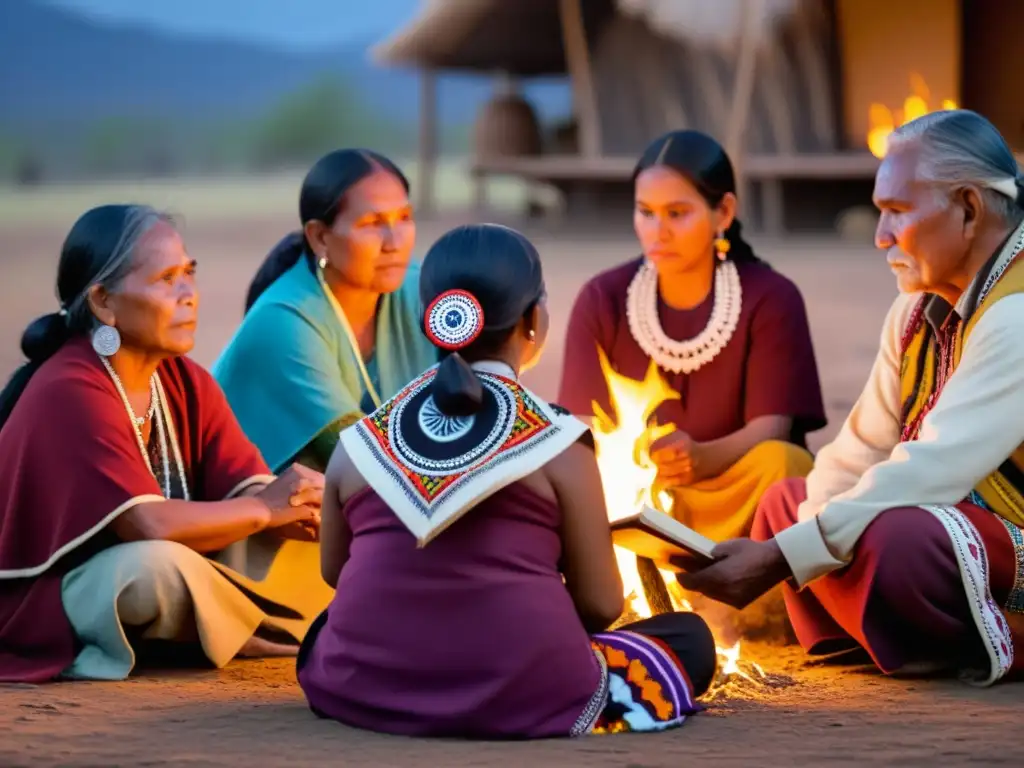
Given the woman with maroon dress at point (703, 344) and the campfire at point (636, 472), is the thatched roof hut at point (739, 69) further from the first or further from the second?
the campfire at point (636, 472)

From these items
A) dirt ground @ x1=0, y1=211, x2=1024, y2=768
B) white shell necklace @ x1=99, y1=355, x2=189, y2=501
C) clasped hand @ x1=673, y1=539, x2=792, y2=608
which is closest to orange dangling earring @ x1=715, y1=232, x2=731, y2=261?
dirt ground @ x1=0, y1=211, x2=1024, y2=768

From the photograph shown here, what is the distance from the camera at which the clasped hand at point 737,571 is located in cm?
423

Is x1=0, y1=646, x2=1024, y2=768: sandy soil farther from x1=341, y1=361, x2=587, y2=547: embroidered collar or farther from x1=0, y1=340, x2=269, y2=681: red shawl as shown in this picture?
x1=341, y1=361, x2=587, y2=547: embroidered collar

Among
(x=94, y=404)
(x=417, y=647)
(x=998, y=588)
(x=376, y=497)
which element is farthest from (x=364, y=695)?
(x=998, y=588)

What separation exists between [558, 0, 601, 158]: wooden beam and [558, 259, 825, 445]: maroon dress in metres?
12.3

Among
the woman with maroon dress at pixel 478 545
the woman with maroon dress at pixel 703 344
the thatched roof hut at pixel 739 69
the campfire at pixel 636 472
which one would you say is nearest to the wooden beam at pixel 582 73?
the thatched roof hut at pixel 739 69

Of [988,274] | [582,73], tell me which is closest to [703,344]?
[988,274]

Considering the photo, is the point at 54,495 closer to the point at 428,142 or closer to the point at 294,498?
the point at 294,498

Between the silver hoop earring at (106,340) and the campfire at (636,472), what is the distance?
1.42 m

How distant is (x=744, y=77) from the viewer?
53.4 ft

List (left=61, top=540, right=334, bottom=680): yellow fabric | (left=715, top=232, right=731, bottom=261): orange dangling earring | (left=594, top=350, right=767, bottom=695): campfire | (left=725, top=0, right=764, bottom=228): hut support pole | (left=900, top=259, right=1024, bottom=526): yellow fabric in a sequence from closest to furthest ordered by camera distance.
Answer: (left=900, top=259, right=1024, bottom=526): yellow fabric < (left=61, top=540, right=334, bottom=680): yellow fabric < (left=594, top=350, right=767, bottom=695): campfire < (left=715, top=232, right=731, bottom=261): orange dangling earring < (left=725, top=0, right=764, bottom=228): hut support pole

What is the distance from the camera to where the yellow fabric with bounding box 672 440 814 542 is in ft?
17.9

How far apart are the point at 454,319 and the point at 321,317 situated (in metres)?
2.02

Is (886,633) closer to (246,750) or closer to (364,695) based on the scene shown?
(364,695)
